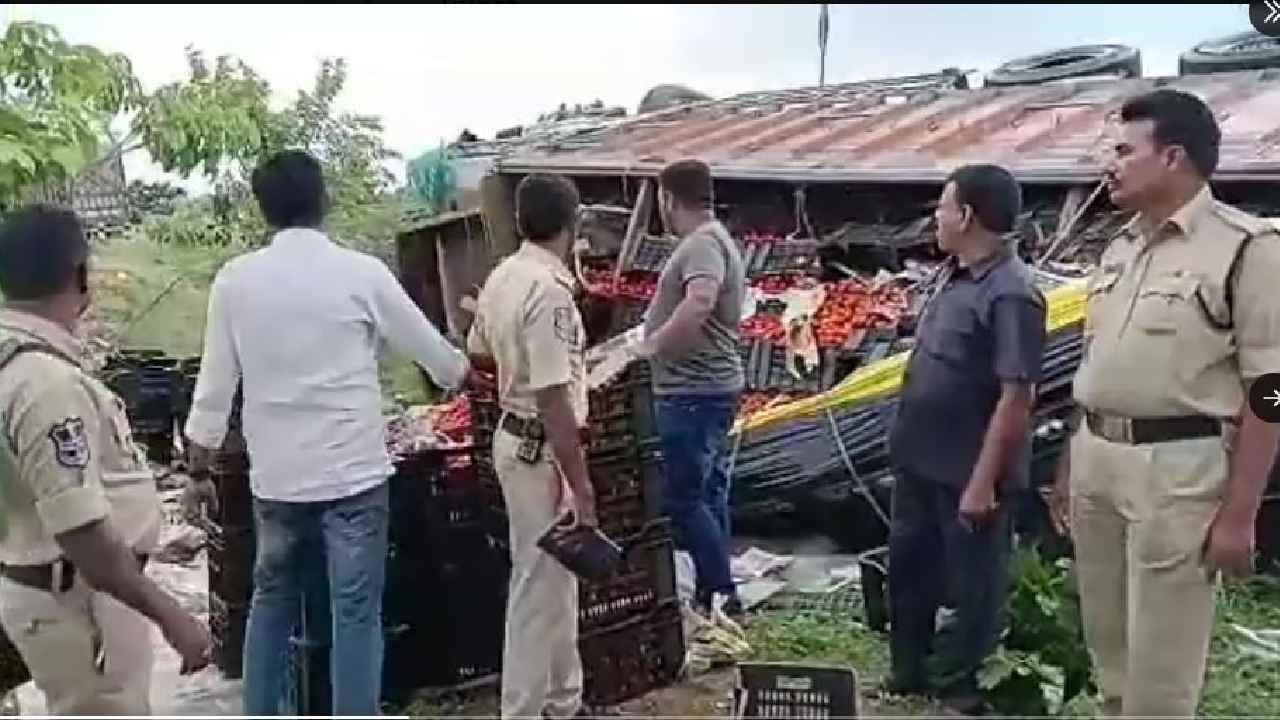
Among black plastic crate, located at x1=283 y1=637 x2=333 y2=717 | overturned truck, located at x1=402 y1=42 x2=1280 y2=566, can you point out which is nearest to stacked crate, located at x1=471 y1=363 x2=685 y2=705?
black plastic crate, located at x1=283 y1=637 x2=333 y2=717

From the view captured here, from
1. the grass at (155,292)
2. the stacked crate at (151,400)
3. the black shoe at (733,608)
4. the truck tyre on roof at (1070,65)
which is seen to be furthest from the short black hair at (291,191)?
the truck tyre on roof at (1070,65)

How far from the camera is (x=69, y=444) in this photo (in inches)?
153

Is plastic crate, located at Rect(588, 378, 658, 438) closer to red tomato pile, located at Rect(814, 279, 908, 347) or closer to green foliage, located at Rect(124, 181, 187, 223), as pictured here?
Answer: red tomato pile, located at Rect(814, 279, 908, 347)

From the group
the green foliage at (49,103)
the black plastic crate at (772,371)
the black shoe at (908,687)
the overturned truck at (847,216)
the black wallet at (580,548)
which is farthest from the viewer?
the black plastic crate at (772,371)

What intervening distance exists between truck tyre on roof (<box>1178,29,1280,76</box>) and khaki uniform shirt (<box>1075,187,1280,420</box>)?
27.8ft

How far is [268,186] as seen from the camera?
16.3 ft

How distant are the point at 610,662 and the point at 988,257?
1894 millimetres

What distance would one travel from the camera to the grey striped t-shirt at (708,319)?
674 cm

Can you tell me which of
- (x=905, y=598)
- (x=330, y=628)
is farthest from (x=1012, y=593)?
(x=330, y=628)

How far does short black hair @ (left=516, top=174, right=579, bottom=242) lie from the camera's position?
533 centimetres

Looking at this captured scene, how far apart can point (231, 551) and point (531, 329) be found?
1644mm

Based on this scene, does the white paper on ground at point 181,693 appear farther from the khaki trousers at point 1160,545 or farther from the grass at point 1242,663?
the grass at point 1242,663

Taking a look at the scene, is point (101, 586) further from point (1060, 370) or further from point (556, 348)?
point (1060, 370)

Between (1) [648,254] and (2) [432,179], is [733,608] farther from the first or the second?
(2) [432,179]
